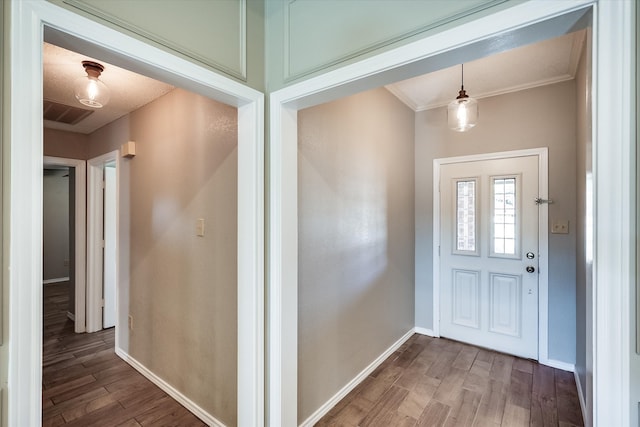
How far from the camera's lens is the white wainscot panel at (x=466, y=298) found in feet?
10.7

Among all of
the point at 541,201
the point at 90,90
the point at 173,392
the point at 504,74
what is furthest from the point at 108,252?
the point at 541,201

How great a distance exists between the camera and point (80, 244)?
3650 millimetres

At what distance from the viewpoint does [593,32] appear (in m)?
0.84

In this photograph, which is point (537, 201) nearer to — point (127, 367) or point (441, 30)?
point (441, 30)

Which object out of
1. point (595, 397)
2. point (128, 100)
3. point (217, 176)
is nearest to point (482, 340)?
point (595, 397)

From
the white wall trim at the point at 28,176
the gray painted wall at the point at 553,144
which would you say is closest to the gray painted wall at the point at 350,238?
the gray painted wall at the point at 553,144

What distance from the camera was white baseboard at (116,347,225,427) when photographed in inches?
82.6

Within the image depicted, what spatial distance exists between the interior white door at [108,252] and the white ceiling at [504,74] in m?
3.64

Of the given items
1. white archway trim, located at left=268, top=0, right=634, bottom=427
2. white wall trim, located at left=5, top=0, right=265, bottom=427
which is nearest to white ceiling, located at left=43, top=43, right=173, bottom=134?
white wall trim, located at left=5, top=0, right=265, bottom=427

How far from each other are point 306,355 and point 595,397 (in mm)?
1514

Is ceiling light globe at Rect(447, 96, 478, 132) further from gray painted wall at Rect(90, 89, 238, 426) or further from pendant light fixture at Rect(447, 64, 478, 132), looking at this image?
gray painted wall at Rect(90, 89, 238, 426)

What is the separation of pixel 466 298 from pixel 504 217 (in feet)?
3.19

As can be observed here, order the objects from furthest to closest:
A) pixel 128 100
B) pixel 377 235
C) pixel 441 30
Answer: pixel 377 235, pixel 128 100, pixel 441 30

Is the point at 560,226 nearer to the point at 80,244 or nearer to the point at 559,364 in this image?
the point at 559,364
